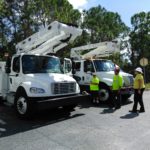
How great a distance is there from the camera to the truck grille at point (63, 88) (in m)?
9.95

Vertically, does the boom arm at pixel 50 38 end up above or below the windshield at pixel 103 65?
above

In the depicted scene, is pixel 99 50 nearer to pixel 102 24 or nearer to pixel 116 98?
pixel 116 98

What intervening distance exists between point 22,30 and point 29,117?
74.5 feet

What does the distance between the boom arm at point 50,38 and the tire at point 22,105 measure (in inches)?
101

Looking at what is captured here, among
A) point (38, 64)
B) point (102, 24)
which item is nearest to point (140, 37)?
point (102, 24)

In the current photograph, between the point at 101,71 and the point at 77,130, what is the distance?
609 cm

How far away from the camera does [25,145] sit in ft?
22.9

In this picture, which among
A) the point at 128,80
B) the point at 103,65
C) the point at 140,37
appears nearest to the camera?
the point at 128,80

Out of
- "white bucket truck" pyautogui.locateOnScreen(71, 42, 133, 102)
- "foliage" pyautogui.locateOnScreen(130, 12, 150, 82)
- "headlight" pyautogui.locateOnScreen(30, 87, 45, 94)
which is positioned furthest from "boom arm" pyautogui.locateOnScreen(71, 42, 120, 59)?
"foliage" pyautogui.locateOnScreen(130, 12, 150, 82)

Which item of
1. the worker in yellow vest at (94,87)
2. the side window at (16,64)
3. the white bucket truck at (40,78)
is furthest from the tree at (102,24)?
the side window at (16,64)

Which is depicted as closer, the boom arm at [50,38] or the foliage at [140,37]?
the boom arm at [50,38]

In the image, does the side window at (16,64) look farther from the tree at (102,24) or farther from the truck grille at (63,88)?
the tree at (102,24)

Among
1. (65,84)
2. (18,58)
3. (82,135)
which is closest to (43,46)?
(18,58)

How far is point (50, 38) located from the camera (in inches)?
460
